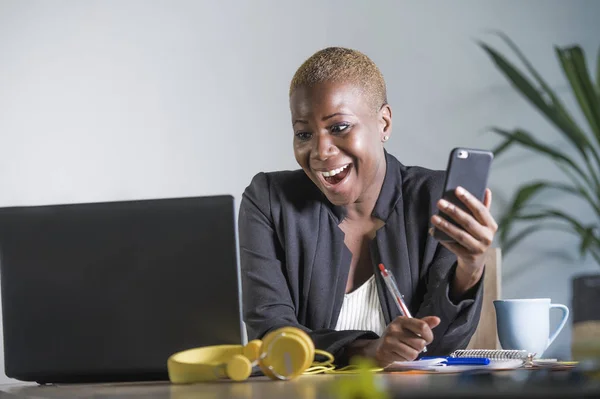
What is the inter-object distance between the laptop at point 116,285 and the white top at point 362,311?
592 mm

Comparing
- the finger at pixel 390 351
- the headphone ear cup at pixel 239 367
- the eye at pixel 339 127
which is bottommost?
the finger at pixel 390 351

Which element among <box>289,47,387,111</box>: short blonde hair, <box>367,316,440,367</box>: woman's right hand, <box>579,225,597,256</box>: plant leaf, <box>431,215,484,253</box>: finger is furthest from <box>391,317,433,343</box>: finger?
<box>579,225,597,256</box>: plant leaf

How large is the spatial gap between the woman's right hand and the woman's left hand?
0.54ft

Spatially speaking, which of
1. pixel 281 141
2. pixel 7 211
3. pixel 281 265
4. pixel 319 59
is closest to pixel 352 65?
pixel 319 59

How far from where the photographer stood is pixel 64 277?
3.21 ft

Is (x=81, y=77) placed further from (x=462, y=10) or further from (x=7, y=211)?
(x=7, y=211)

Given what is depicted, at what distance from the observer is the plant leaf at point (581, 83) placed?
261 cm

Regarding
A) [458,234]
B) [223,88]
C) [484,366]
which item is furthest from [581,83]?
[484,366]

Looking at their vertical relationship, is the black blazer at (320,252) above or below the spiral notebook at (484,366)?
above

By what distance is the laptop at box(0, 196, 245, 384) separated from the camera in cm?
94

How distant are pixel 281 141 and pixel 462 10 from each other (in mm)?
883

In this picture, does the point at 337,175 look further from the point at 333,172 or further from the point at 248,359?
the point at 248,359

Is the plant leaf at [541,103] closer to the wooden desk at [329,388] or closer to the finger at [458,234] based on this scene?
the finger at [458,234]

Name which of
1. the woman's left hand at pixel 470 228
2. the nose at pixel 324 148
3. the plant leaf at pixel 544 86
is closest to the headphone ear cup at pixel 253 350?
the woman's left hand at pixel 470 228
